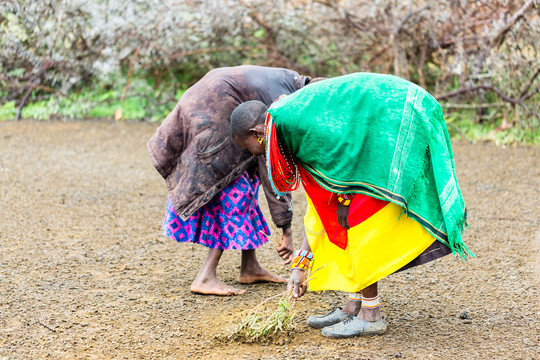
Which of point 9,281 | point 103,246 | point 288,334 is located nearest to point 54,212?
point 103,246

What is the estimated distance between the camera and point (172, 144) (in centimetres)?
372

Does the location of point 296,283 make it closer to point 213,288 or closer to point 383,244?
point 383,244

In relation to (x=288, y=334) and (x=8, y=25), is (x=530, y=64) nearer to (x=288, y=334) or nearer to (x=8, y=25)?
(x=288, y=334)

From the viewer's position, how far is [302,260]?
126 inches

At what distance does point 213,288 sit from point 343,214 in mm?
1153

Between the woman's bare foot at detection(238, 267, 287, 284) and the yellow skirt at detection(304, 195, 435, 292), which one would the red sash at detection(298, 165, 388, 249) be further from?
the woman's bare foot at detection(238, 267, 287, 284)

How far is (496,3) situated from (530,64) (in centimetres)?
90

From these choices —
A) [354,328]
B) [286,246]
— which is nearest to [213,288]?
[286,246]

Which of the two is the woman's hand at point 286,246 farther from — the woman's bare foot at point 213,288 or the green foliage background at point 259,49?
the green foliage background at point 259,49

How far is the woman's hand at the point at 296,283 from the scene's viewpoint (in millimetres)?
3174

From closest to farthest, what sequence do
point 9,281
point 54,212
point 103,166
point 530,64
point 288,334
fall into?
point 288,334 → point 9,281 → point 54,212 → point 103,166 → point 530,64

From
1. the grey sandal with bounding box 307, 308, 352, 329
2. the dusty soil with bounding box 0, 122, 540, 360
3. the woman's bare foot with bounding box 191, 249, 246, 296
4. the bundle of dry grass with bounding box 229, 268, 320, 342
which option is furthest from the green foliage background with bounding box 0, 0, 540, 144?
the bundle of dry grass with bounding box 229, 268, 320, 342

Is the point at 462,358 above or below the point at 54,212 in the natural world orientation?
above

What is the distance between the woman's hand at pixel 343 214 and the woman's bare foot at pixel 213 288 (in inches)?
40.7
